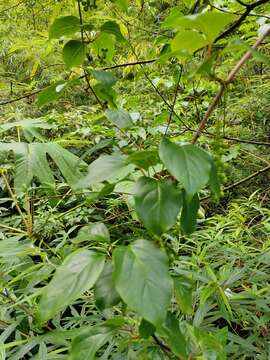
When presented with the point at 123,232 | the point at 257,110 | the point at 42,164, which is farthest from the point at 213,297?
the point at 257,110

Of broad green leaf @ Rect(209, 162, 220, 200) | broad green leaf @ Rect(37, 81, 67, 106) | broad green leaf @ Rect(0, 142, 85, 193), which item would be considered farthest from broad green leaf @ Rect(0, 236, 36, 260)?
broad green leaf @ Rect(209, 162, 220, 200)

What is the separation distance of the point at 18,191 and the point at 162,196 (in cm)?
24

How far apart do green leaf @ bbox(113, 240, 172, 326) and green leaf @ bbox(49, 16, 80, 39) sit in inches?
10.0

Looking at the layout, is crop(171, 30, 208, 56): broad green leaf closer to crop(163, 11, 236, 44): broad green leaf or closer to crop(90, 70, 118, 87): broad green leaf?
crop(163, 11, 236, 44): broad green leaf

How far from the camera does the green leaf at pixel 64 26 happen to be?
416 millimetres

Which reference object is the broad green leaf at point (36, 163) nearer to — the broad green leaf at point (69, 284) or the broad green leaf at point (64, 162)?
the broad green leaf at point (64, 162)

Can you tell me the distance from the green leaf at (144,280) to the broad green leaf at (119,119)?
0.53 feet

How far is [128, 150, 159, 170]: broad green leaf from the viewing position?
1.03 feet

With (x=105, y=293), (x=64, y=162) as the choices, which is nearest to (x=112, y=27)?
(x=64, y=162)

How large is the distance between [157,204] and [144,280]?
0.06m

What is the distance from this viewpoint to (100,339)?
0.36 m

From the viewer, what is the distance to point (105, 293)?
333 millimetres

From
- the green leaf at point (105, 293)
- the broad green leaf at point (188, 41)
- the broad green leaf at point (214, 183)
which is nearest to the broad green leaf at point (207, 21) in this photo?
the broad green leaf at point (188, 41)

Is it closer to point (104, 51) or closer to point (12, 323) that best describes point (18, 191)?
point (104, 51)
